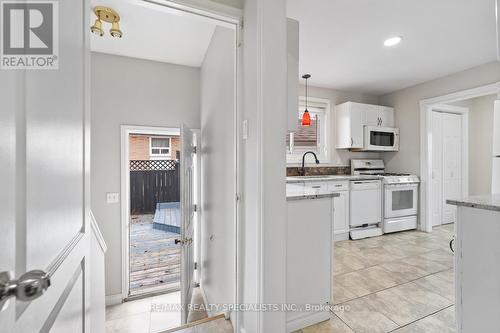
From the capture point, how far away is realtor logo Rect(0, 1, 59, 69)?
0.41 meters

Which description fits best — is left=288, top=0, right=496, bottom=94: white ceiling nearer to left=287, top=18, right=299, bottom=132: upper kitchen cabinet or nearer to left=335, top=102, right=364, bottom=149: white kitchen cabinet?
left=335, top=102, right=364, bottom=149: white kitchen cabinet

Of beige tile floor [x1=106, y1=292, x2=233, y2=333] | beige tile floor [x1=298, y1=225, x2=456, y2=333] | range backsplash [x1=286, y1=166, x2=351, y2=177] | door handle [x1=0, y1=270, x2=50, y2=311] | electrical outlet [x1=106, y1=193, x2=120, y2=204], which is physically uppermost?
range backsplash [x1=286, y1=166, x2=351, y2=177]

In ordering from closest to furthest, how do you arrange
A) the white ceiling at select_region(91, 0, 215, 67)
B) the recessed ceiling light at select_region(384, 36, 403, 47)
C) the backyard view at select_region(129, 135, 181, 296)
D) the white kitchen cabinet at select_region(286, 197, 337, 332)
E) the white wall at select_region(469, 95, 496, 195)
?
the white kitchen cabinet at select_region(286, 197, 337, 332) < the white ceiling at select_region(91, 0, 215, 67) < the recessed ceiling light at select_region(384, 36, 403, 47) < the backyard view at select_region(129, 135, 181, 296) < the white wall at select_region(469, 95, 496, 195)

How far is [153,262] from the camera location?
11.9 ft

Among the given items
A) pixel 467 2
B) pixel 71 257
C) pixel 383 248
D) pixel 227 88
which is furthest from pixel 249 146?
pixel 383 248

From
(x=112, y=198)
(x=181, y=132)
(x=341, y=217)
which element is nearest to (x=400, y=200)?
(x=341, y=217)

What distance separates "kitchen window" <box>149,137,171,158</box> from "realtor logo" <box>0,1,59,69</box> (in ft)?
28.7

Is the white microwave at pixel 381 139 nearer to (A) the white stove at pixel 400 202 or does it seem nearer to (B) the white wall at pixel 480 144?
(A) the white stove at pixel 400 202

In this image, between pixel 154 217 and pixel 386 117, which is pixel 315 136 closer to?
pixel 386 117

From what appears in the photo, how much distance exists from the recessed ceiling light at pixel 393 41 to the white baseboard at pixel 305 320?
2.93 meters

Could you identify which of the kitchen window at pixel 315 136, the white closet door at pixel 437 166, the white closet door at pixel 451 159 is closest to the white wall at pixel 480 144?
the white closet door at pixel 451 159

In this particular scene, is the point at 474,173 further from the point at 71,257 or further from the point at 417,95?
the point at 71,257

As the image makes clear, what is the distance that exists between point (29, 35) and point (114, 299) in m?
3.07

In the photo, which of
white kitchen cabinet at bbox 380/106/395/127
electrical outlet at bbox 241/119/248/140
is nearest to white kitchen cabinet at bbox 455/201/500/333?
electrical outlet at bbox 241/119/248/140
